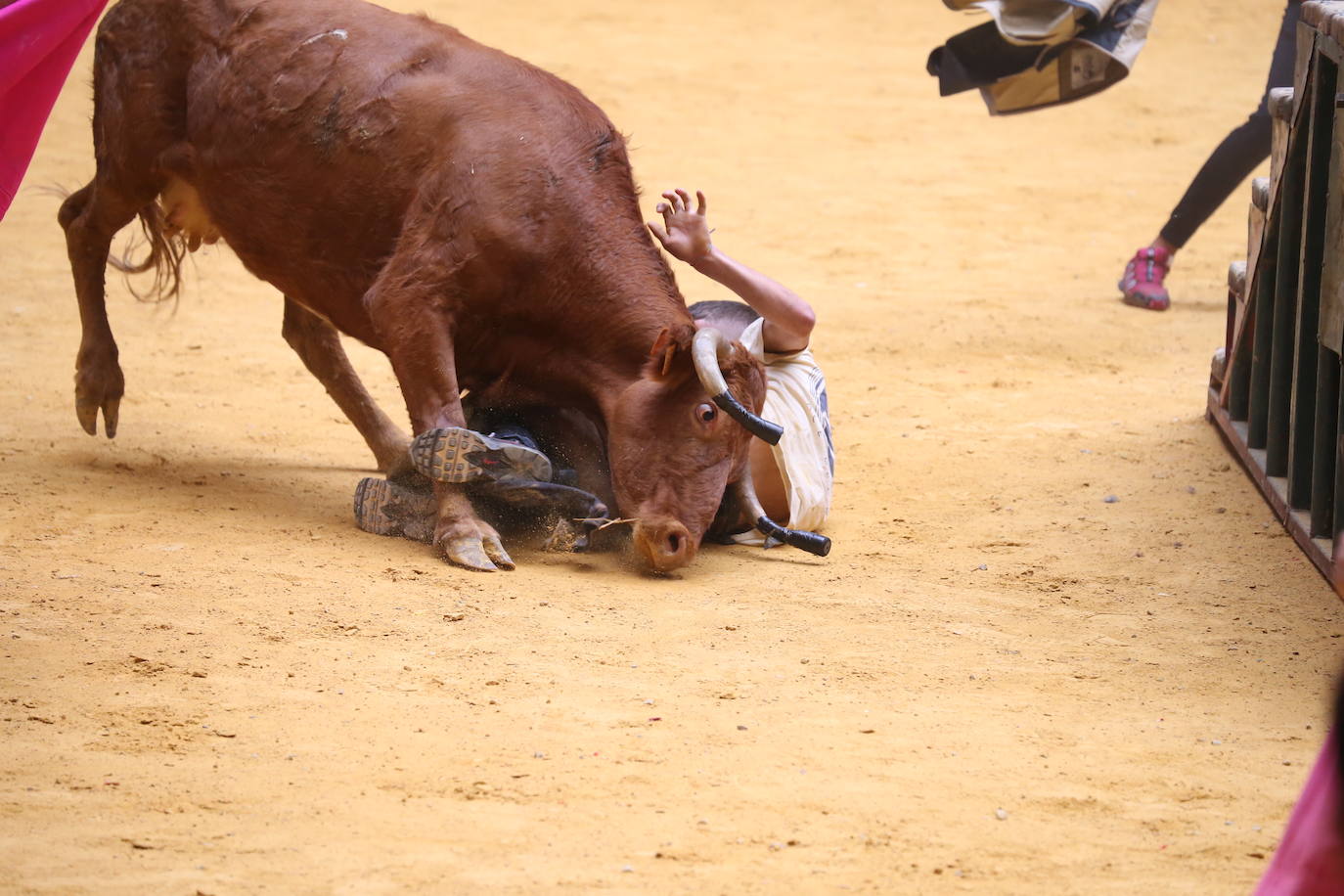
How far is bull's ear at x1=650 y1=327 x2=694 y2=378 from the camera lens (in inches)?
189

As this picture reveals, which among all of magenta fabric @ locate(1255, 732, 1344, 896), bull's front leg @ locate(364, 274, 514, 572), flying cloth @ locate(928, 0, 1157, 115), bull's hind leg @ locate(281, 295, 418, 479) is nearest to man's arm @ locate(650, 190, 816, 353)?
bull's front leg @ locate(364, 274, 514, 572)

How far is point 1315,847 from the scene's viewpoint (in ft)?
6.44

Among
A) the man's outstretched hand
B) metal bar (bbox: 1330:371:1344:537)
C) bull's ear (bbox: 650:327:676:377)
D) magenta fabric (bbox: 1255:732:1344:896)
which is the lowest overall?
metal bar (bbox: 1330:371:1344:537)

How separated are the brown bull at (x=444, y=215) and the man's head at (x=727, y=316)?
458mm

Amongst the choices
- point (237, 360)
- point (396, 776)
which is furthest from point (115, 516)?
point (237, 360)

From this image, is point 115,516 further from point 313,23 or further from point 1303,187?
point 1303,187

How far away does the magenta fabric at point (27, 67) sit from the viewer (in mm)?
4375

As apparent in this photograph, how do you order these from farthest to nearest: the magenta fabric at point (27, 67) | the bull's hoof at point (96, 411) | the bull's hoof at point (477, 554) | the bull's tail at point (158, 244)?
the bull's tail at point (158, 244)
the bull's hoof at point (96, 411)
the bull's hoof at point (477, 554)
the magenta fabric at point (27, 67)

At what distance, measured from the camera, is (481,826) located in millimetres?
3064

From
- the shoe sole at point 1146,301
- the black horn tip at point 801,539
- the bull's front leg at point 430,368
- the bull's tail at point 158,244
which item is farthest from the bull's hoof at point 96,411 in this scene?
the shoe sole at point 1146,301

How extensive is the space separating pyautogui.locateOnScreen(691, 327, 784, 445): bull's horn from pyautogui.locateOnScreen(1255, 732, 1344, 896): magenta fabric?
2749 millimetres

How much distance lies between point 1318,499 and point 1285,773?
5.77 feet

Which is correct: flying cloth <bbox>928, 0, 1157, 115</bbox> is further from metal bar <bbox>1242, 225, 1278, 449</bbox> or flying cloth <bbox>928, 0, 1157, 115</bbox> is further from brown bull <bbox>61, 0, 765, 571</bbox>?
brown bull <bbox>61, 0, 765, 571</bbox>

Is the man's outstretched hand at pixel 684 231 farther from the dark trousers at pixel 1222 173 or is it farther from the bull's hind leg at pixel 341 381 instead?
the dark trousers at pixel 1222 173
